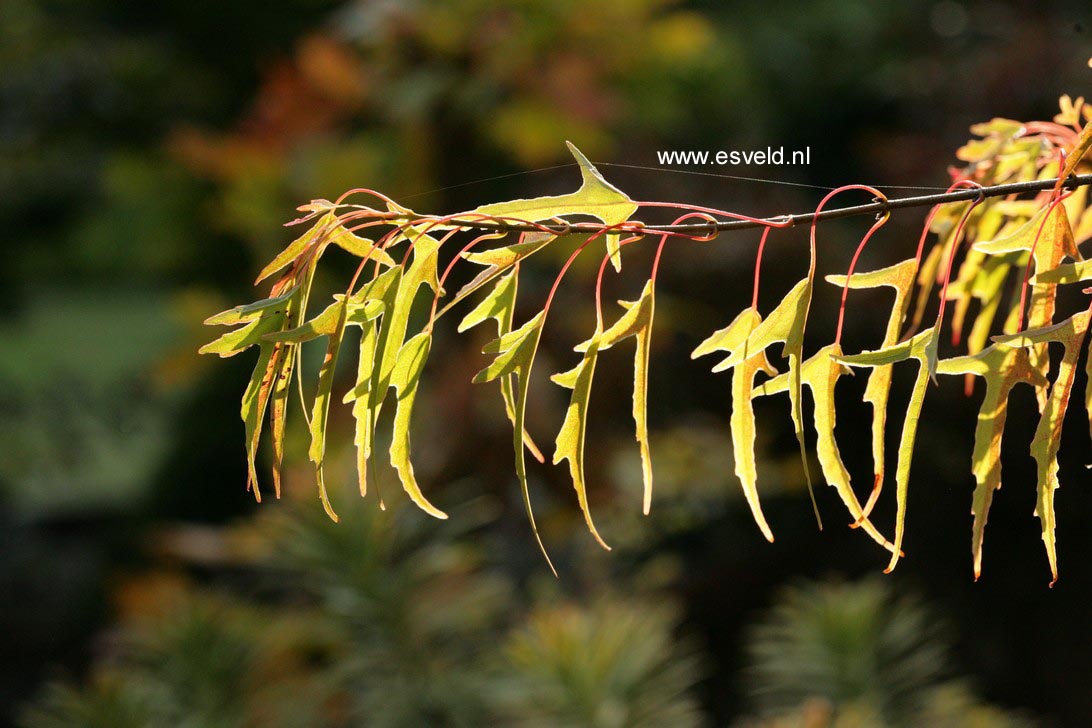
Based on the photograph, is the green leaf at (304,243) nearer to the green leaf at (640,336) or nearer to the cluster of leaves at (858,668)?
the green leaf at (640,336)

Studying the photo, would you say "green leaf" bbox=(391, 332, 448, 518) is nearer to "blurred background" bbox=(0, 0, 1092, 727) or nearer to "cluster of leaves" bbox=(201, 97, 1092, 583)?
"cluster of leaves" bbox=(201, 97, 1092, 583)

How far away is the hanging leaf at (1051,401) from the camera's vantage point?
378 millimetres

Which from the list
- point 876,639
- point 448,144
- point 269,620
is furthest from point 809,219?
point 448,144

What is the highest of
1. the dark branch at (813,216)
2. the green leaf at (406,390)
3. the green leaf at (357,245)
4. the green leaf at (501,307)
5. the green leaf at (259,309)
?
the green leaf at (357,245)

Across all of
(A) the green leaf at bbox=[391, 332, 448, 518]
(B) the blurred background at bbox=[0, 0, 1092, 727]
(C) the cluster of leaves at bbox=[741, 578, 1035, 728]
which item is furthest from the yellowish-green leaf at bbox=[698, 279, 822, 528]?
(C) the cluster of leaves at bbox=[741, 578, 1035, 728]

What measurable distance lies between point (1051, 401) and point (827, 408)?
0.27 ft

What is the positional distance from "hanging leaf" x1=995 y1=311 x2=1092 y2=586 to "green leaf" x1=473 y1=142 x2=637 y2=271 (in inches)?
5.8

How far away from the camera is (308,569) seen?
1484 millimetres

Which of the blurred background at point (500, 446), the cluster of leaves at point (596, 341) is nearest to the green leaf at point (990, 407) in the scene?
the cluster of leaves at point (596, 341)

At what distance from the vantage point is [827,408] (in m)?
0.43

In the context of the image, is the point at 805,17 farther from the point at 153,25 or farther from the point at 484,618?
the point at 484,618

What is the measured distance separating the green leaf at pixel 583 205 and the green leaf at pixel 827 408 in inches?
3.3

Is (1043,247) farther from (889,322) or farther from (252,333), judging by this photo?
(252,333)

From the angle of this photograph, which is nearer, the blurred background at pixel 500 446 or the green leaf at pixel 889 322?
the green leaf at pixel 889 322
